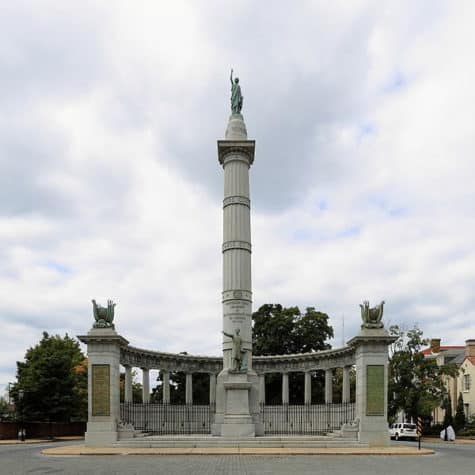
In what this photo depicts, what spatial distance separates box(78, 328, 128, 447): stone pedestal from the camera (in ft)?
117

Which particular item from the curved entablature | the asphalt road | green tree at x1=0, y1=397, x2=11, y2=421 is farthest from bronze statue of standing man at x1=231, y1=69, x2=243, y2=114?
green tree at x1=0, y1=397, x2=11, y2=421

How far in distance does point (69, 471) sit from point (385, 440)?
19.7 metres

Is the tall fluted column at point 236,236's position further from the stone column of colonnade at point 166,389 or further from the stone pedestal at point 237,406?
the stone column of colonnade at point 166,389

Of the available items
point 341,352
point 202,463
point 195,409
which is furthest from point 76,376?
point 202,463

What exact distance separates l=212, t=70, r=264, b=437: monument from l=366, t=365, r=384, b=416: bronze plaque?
7.13 m

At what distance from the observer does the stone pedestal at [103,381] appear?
3559cm

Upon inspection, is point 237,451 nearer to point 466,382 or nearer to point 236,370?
point 236,370

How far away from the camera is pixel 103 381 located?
36.3m

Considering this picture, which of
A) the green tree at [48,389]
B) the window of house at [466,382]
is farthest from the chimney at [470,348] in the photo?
the green tree at [48,389]

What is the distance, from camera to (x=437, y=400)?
179 ft

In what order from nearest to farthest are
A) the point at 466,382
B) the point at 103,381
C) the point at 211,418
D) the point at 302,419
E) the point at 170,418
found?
the point at 103,381
the point at 302,419
the point at 170,418
the point at 211,418
the point at 466,382

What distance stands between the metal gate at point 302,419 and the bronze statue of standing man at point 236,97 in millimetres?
22162

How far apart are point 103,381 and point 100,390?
53cm

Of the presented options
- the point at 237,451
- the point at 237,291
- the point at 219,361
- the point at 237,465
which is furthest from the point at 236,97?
the point at 237,465
